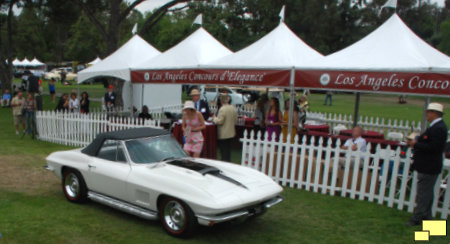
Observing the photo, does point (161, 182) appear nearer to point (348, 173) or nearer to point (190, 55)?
point (348, 173)

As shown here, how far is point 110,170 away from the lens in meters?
5.21

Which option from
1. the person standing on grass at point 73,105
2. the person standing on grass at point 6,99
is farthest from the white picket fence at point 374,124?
the person standing on grass at point 6,99

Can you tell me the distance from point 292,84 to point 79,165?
4212 millimetres

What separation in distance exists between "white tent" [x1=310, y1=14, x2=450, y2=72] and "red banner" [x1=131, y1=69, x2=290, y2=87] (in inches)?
31.2

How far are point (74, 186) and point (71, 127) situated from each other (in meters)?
5.88

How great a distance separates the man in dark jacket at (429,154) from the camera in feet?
15.5

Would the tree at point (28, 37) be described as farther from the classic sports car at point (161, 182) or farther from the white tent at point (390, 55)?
the white tent at point (390, 55)

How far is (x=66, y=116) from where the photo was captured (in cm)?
1130

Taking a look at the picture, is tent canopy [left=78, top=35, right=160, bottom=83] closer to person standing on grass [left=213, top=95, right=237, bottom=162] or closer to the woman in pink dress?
person standing on grass [left=213, top=95, right=237, bottom=162]

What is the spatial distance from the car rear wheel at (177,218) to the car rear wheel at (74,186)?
68.7 inches

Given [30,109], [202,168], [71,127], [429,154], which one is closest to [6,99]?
[30,109]

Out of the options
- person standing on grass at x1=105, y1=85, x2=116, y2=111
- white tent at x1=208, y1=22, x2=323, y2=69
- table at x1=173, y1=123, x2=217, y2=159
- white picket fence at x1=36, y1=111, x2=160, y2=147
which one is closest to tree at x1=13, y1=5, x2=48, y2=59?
person standing on grass at x1=105, y1=85, x2=116, y2=111

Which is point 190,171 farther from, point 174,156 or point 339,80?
point 339,80

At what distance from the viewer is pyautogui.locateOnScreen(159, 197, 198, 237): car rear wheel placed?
4383 millimetres
